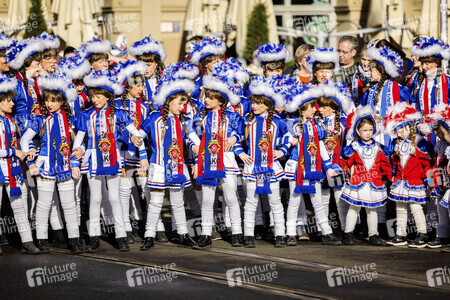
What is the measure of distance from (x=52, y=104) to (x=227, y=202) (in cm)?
198

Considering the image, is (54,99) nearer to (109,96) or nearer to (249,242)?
(109,96)

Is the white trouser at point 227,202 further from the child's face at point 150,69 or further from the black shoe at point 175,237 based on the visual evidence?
the child's face at point 150,69

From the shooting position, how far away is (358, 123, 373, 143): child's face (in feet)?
33.5

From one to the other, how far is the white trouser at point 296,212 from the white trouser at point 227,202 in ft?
1.68

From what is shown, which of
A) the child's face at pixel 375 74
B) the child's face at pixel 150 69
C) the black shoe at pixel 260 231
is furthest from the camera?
the child's face at pixel 150 69

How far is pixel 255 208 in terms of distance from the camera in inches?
400

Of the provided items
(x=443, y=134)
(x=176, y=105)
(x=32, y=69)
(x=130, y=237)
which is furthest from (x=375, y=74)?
(x=32, y=69)

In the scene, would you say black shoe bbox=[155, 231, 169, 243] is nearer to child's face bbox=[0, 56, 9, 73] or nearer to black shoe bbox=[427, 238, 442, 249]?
child's face bbox=[0, 56, 9, 73]

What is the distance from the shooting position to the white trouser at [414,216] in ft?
33.2

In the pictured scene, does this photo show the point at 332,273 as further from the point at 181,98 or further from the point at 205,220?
the point at 181,98

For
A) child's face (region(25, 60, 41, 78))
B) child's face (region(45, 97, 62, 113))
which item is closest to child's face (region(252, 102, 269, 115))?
child's face (region(45, 97, 62, 113))

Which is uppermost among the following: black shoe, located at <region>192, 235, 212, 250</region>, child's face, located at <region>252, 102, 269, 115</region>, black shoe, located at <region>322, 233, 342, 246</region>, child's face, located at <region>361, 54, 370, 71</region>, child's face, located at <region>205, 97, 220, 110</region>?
child's face, located at <region>361, 54, 370, 71</region>

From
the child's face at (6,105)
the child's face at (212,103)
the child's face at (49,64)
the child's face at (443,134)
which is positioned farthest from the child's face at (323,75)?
the child's face at (6,105)

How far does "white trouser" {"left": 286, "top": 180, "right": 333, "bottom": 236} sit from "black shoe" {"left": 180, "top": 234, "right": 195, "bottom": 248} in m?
0.98
